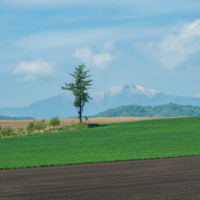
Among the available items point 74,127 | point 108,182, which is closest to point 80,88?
point 74,127

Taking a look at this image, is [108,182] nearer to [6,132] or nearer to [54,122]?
[6,132]

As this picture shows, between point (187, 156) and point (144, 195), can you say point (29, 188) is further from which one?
point (187, 156)

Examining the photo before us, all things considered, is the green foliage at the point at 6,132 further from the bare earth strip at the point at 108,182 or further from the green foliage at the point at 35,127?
the bare earth strip at the point at 108,182

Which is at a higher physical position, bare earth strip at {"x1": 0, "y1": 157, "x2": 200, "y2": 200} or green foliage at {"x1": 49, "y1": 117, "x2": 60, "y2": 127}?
green foliage at {"x1": 49, "y1": 117, "x2": 60, "y2": 127}

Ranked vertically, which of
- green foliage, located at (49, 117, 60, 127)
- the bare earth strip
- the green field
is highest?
green foliage, located at (49, 117, 60, 127)

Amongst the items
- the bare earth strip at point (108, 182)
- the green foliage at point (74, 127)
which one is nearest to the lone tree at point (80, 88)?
the green foliage at point (74, 127)

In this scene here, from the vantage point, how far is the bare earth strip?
19953mm

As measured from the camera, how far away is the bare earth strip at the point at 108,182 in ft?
65.5

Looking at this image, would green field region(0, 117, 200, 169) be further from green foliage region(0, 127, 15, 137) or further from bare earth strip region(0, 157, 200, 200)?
green foliage region(0, 127, 15, 137)

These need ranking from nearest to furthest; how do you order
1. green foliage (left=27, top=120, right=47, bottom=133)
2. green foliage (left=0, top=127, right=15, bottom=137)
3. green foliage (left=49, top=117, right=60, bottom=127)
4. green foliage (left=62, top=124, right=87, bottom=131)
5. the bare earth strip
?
the bare earth strip, green foliage (left=0, top=127, right=15, bottom=137), green foliage (left=27, top=120, right=47, bottom=133), green foliage (left=62, top=124, right=87, bottom=131), green foliage (left=49, top=117, right=60, bottom=127)

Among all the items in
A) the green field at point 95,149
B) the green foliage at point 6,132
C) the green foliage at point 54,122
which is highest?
the green foliage at point 54,122

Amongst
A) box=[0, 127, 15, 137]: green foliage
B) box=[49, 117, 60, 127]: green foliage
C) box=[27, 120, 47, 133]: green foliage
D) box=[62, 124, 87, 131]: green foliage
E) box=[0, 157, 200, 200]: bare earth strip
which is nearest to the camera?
box=[0, 157, 200, 200]: bare earth strip

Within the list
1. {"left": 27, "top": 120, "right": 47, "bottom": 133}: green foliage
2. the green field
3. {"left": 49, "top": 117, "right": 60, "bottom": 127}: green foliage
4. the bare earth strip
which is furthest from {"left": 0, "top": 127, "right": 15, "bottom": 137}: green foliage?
the bare earth strip

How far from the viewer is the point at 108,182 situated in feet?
77.0
